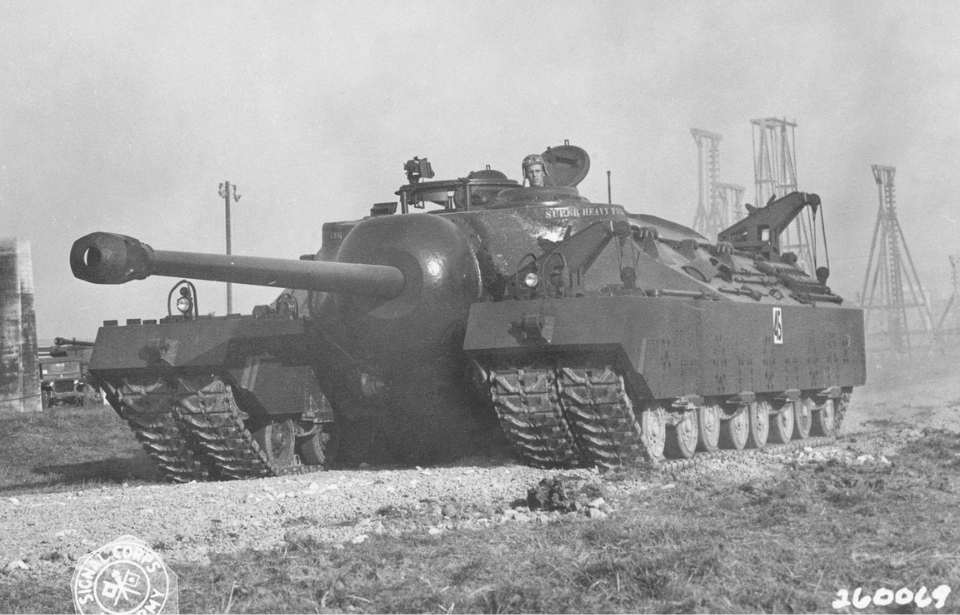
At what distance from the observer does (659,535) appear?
8656mm

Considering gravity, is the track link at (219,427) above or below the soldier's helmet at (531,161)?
below

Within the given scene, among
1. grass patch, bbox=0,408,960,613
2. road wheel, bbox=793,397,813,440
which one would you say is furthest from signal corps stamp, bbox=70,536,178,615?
road wheel, bbox=793,397,813,440

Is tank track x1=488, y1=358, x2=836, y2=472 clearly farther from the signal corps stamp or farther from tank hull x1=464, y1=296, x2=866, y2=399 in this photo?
the signal corps stamp

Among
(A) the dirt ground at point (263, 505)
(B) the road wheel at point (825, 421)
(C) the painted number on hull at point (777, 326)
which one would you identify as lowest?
(B) the road wheel at point (825, 421)

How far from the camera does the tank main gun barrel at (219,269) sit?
10.7m

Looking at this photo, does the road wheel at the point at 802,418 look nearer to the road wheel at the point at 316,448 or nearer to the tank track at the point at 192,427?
the road wheel at the point at 316,448

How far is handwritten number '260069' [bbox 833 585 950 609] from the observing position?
6.75m

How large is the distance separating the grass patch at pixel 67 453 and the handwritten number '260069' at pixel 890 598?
412 inches

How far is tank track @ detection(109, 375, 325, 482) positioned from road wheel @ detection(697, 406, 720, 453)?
16.1 feet

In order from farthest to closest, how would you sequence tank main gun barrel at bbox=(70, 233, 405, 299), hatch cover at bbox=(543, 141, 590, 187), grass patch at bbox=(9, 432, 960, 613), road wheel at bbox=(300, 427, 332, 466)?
1. hatch cover at bbox=(543, 141, 590, 187)
2. road wheel at bbox=(300, 427, 332, 466)
3. tank main gun barrel at bbox=(70, 233, 405, 299)
4. grass patch at bbox=(9, 432, 960, 613)

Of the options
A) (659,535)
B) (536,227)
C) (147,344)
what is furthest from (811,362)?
(659,535)

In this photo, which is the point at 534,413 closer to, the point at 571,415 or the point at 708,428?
the point at 571,415

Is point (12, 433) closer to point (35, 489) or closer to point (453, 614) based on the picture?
point (35, 489)

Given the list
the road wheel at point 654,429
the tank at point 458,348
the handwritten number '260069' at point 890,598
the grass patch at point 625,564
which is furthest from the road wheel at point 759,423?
the handwritten number '260069' at point 890,598
